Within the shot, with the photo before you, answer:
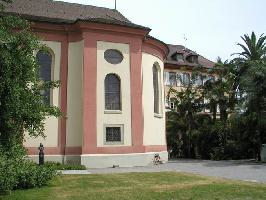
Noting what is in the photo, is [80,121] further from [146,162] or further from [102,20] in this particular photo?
[102,20]

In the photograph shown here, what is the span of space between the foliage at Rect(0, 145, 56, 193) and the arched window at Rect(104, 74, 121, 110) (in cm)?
1229

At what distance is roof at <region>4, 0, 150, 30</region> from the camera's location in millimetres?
28112

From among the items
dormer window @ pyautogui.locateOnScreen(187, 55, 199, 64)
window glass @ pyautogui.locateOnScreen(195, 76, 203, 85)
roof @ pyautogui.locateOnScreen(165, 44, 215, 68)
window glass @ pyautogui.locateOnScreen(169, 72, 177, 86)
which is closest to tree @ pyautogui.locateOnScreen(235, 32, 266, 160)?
window glass @ pyautogui.locateOnScreen(195, 76, 203, 85)

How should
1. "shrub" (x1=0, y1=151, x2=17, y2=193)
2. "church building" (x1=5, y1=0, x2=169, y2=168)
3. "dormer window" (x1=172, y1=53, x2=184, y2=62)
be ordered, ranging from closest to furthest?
1. "shrub" (x1=0, y1=151, x2=17, y2=193)
2. "church building" (x1=5, y1=0, x2=169, y2=168)
3. "dormer window" (x1=172, y1=53, x2=184, y2=62)

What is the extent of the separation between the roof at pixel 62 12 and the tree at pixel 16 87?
1305 centimetres

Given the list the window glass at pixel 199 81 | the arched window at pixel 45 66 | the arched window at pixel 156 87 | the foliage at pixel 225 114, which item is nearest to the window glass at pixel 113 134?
the arched window at pixel 156 87

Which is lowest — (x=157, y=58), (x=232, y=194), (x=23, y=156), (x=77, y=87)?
(x=232, y=194)

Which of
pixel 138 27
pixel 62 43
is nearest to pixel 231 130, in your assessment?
pixel 138 27

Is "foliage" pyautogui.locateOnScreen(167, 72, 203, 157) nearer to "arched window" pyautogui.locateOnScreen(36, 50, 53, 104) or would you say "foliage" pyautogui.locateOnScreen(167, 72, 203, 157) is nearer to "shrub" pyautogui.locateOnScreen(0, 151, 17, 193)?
"arched window" pyautogui.locateOnScreen(36, 50, 53, 104)

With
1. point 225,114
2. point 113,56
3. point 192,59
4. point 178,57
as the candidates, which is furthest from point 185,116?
point 192,59

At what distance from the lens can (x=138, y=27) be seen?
28625 mm

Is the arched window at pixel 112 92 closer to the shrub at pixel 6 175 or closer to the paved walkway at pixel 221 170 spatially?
the paved walkway at pixel 221 170

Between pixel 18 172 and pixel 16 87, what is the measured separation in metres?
2.88

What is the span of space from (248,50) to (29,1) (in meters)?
21.9
